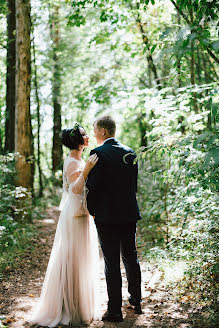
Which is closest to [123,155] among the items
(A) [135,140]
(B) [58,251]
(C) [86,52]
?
(B) [58,251]

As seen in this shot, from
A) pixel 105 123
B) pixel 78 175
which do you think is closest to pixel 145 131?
pixel 105 123

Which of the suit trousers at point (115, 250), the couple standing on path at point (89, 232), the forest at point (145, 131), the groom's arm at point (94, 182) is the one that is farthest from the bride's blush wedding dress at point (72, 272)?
the forest at point (145, 131)

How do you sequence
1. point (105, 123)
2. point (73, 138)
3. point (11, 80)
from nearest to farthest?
1. point (105, 123)
2. point (73, 138)
3. point (11, 80)

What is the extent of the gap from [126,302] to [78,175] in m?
1.94

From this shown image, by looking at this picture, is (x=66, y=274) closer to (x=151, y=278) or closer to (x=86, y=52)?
(x=151, y=278)

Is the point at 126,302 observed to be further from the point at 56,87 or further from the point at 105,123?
the point at 56,87

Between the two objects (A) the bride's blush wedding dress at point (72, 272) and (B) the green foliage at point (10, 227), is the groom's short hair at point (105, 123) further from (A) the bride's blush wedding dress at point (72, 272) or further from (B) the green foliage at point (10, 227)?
(B) the green foliage at point (10, 227)

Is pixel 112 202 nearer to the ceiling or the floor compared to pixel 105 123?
nearer to the floor

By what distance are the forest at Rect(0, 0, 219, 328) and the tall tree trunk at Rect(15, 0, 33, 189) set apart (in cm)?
3

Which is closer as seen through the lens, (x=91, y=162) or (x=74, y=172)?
(x=91, y=162)

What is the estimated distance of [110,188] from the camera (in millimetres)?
3896

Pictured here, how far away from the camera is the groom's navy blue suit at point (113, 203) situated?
3.86 m

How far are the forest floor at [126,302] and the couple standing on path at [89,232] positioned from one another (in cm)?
20

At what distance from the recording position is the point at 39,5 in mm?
11156
